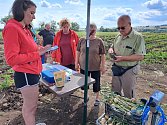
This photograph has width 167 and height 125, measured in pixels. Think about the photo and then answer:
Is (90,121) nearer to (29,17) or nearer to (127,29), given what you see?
(127,29)

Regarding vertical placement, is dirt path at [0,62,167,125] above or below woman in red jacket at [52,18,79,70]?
below

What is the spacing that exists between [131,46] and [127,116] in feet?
3.82

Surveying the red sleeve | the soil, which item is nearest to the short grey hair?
the red sleeve

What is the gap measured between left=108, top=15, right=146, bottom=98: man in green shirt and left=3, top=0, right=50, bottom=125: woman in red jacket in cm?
116

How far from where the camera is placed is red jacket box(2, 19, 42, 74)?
221 centimetres

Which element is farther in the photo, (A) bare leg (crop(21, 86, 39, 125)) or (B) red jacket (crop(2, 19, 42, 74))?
(A) bare leg (crop(21, 86, 39, 125))

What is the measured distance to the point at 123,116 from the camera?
87.1 inches

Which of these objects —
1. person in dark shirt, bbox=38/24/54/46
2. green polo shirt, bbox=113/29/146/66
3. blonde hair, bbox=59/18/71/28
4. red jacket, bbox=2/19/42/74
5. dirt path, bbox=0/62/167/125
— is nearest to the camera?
red jacket, bbox=2/19/42/74

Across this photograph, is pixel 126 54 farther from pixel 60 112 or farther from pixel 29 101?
pixel 60 112

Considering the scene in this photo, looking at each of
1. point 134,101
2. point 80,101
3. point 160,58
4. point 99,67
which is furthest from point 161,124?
point 160,58

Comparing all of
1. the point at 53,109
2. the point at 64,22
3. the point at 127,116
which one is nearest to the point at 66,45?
the point at 64,22

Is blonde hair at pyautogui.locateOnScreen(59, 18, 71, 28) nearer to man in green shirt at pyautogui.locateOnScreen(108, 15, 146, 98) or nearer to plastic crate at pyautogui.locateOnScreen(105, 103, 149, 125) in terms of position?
man in green shirt at pyautogui.locateOnScreen(108, 15, 146, 98)

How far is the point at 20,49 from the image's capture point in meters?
2.34

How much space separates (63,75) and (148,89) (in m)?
2.97
